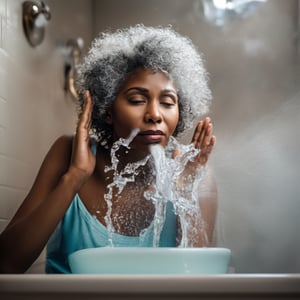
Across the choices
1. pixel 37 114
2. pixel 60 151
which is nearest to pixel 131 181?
pixel 60 151

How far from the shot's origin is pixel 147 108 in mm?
1244

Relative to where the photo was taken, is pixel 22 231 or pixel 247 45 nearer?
pixel 22 231

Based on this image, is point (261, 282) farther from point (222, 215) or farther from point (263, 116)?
point (263, 116)

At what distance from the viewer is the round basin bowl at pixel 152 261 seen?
108cm

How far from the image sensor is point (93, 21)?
4.39 feet

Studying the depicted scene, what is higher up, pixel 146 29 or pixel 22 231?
pixel 146 29

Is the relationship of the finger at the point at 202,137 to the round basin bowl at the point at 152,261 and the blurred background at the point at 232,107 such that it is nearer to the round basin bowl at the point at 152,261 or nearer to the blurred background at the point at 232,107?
the blurred background at the point at 232,107

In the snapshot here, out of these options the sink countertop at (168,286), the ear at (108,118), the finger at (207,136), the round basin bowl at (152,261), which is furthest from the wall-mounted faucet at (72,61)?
the sink countertop at (168,286)

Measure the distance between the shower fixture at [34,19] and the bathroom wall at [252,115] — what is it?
0.15 metres

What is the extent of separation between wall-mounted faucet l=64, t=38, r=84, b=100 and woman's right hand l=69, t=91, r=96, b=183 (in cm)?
9

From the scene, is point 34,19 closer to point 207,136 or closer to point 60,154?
point 60,154

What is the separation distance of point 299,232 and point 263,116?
0.28 metres

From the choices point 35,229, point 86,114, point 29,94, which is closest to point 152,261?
point 35,229

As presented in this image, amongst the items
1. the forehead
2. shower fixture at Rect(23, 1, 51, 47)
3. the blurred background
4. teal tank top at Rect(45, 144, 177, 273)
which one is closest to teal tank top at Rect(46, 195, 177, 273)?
teal tank top at Rect(45, 144, 177, 273)
